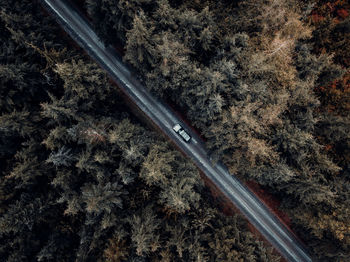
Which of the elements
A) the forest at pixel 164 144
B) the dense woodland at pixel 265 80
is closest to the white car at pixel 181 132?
the dense woodland at pixel 265 80

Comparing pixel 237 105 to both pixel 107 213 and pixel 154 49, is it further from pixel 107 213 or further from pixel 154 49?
pixel 107 213

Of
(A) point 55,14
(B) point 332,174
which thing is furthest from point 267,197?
(A) point 55,14

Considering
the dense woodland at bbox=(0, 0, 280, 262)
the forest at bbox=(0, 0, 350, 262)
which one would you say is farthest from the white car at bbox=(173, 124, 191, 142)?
the dense woodland at bbox=(0, 0, 280, 262)

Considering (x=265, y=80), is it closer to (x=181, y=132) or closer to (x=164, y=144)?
(x=181, y=132)

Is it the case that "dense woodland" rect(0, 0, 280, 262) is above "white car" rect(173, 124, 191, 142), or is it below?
above

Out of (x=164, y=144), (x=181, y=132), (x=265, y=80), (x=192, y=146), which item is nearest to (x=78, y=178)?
(x=164, y=144)

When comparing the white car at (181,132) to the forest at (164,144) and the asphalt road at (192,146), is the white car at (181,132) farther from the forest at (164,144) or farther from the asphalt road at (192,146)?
the forest at (164,144)

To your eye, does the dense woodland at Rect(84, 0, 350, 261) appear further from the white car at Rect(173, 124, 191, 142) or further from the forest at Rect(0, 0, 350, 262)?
the white car at Rect(173, 124, 191, 142)
